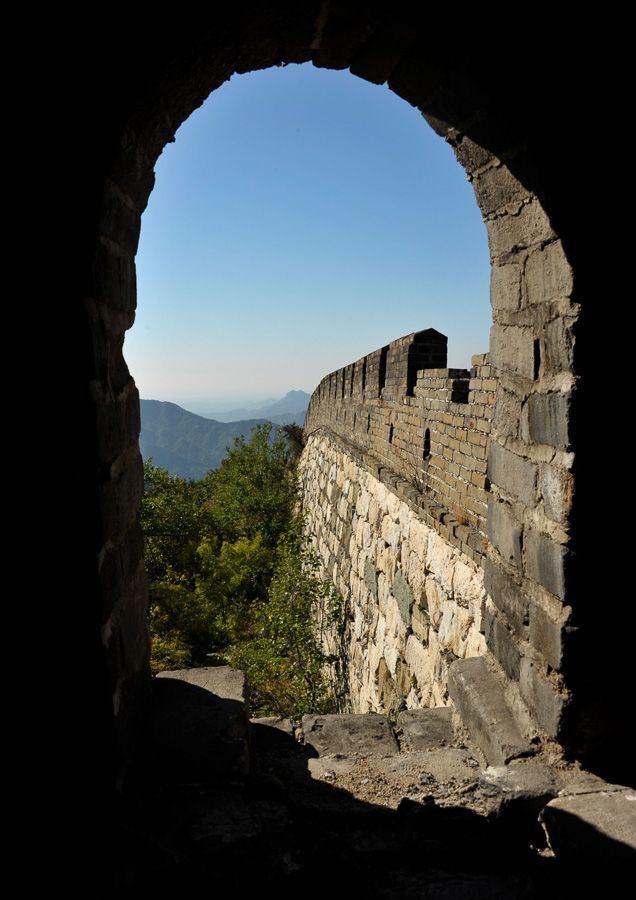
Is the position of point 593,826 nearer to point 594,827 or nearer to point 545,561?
point 594,827

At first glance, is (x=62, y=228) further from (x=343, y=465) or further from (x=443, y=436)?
(x=343, y=465)

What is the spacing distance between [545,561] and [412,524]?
2.20 m

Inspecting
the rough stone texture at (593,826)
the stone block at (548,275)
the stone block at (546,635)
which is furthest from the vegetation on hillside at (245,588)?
the stone block at (548,275)

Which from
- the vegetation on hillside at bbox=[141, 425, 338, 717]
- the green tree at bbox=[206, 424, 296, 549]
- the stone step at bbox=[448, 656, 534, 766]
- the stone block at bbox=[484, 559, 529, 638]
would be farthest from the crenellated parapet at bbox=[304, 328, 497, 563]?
the green tree at bbox=[206, 424, 296, 549]

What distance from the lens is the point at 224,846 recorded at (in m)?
1.58

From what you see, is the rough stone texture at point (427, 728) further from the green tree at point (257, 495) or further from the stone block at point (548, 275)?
the green tree at point (257, 495)

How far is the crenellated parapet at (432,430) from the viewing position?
3252 millimetres

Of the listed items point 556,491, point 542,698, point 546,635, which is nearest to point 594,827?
point 542,698

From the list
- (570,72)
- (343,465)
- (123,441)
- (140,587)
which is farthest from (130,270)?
(343,465)

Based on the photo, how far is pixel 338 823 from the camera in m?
1.99

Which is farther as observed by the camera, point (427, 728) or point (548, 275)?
point (427, 728)

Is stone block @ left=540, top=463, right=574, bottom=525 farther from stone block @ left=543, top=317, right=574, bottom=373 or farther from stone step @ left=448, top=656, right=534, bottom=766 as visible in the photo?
stone step @ left=448, top=656, right=534, bottom=766

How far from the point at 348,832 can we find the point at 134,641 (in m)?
1.01

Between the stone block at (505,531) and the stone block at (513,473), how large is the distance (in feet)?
0.30
